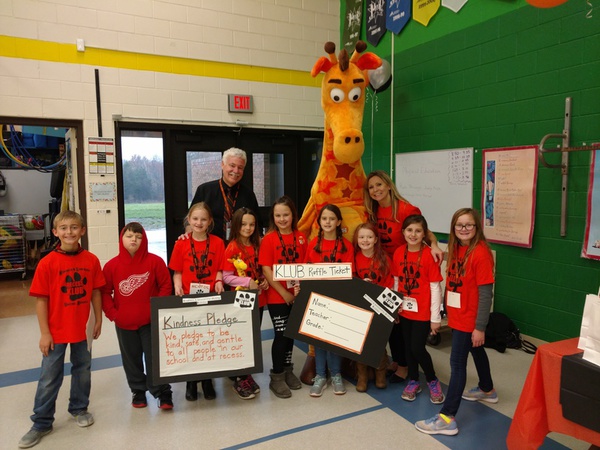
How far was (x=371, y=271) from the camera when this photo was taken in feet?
8.69

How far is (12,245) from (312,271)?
529 centimetres

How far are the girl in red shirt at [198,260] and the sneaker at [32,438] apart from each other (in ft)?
3.09

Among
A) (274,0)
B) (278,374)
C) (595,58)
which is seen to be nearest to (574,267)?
(595,58)

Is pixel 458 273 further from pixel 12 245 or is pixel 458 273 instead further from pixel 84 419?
pixel 12 245

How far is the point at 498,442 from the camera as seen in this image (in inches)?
Answer: 85.0

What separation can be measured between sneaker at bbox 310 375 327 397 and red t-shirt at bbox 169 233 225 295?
85 cm

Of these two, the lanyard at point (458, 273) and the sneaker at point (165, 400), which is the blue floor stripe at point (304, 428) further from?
the lanyard at point (458, 273)

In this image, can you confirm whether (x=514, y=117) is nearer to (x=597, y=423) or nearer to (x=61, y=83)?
(x=597, y=423)

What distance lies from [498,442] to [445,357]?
1133mm

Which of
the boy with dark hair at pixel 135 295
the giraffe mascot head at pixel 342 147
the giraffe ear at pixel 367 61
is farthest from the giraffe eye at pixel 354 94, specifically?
the boy with dark hair at pixel 135 295

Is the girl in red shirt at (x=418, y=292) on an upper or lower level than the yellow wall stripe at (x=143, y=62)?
lower

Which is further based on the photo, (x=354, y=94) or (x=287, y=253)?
(x=354, y=94)

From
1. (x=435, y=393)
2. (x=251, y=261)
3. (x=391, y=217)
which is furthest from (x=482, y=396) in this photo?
(x=251, y=261)

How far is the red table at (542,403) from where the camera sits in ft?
5.59
